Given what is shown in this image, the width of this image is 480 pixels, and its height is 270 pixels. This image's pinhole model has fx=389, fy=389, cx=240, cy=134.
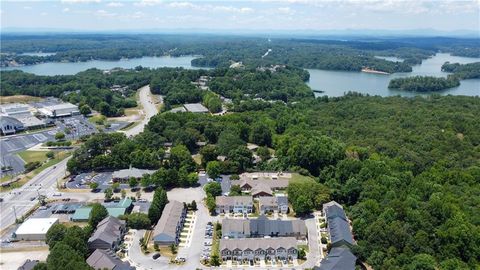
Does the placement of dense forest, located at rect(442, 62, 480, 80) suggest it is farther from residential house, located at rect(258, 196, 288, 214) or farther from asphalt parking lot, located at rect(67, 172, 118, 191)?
asphalt parking lot, located at rect(67, 172, 118, 191)

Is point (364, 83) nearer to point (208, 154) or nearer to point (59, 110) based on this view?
point (208, 154)

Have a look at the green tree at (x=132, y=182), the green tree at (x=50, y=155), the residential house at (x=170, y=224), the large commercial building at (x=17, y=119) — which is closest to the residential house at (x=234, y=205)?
the residential house at (x=170, y=224)

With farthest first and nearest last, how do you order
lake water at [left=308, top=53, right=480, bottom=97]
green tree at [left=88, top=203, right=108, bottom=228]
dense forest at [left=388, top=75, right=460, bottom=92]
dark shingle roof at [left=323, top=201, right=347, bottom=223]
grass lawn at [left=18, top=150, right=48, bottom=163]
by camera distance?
dense forest at [left=388, top=75, right=460, bottom=92] < lake water at [left=308, top=53, right=480, bottom=97] < grass lawn at [left=18, top=150, right=48, bottom=163] < dark shingle roof at [left=323, top=201, right=347, bottom=223] < green tree at [left=88, top=203, right=108, bottom=228]

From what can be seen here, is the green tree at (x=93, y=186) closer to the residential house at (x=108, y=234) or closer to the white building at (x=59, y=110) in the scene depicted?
the residential house at (x=108, y=234)

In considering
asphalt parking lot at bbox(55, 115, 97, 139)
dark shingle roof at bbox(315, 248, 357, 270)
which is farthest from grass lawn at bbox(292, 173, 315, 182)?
asphalt parking lot at bbox(55, 115, 97, 139)

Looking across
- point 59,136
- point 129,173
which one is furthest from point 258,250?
point 59,136

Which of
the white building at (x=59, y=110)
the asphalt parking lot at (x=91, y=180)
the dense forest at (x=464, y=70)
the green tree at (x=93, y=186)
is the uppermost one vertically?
the dense forest at (x=464, y=70)
